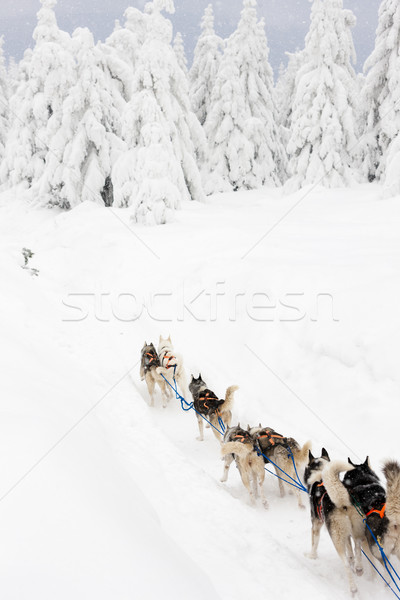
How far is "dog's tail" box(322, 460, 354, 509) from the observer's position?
304 centimetres

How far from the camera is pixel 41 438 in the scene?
307 centimetres

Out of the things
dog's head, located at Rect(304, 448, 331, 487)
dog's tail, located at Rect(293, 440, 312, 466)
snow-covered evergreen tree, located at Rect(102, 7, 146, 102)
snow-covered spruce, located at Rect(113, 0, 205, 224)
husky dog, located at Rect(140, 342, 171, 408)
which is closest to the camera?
dog's head, located at Rect(304, 448, 331, 487)

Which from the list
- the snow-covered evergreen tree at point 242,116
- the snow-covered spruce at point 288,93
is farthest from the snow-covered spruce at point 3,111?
the snow-covered spruce at point 288,93

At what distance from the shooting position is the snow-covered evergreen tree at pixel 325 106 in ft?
66.1

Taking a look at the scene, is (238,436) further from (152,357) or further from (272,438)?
(152,357)

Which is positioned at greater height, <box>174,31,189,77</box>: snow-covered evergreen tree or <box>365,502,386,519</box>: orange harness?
<box>174,31,189,77</box>: snow-covered evergreen tree

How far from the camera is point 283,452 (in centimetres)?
418

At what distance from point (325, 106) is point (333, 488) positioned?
70.7ft

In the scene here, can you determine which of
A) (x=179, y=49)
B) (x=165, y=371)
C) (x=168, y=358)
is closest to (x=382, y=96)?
(x=179, y=49)

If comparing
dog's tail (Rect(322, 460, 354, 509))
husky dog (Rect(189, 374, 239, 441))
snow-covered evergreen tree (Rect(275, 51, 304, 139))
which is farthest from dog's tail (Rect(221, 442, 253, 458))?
snow-covered evergreen tree (Rect(275, 51, 304, 139))

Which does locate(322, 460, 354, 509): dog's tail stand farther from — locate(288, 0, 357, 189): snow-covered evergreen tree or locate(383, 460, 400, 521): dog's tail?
locate(288, 0, 357, 189): snow-covered evergreen tree

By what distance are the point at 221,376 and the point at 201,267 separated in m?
4.01

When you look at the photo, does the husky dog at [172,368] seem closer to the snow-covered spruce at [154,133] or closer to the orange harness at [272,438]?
the orange harness at [272,438]

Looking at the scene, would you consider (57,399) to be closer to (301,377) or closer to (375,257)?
(301,377)
